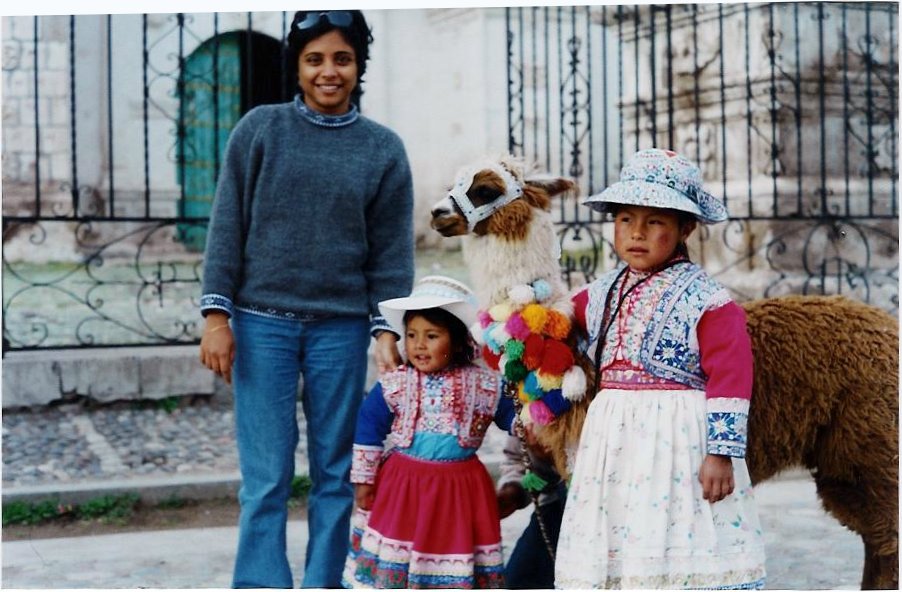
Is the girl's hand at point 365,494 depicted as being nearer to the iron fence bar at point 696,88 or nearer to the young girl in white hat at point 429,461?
the young girl in white hat at point 429,461

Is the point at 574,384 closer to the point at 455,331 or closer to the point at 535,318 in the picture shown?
the point at 535,318

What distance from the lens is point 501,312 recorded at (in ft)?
10.7

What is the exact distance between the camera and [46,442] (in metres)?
6.37

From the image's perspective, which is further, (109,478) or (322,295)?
(109,478)

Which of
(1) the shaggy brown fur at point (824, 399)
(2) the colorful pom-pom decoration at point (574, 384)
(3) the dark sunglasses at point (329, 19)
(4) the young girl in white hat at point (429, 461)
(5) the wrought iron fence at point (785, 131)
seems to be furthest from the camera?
(5) the wrought iron fence at point (785, 131)

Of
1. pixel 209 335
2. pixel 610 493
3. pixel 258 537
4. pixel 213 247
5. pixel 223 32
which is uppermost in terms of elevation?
pixel 223 32

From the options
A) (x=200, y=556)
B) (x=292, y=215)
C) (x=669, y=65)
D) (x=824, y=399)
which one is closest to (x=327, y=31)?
(x=292, y=215)

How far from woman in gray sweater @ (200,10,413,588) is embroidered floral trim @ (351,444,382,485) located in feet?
0.80

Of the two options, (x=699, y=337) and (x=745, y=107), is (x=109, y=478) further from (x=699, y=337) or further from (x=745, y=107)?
(x=745, y=107)

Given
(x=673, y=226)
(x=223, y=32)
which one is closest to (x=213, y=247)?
(x=673, y=226)

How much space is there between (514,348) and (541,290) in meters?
0.21

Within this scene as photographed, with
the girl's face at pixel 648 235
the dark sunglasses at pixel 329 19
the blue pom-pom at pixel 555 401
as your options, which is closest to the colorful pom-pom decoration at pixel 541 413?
the blue pom-pom at pixel 555 401

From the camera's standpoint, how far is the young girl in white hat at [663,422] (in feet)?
9.70

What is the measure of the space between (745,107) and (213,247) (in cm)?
473
